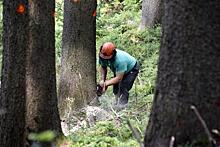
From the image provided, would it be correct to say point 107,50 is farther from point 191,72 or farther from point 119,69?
point 191,72

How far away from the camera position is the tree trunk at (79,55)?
9.14 m

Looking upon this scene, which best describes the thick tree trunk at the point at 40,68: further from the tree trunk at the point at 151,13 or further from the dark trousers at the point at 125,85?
the tree trunk at the point at 151,13

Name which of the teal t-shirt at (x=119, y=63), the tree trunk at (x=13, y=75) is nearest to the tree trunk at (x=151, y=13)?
the teal t-shirt at (x=119, y=63)

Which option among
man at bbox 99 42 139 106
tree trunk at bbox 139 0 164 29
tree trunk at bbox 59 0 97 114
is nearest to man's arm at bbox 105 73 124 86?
man at bbox 99 42 139 106

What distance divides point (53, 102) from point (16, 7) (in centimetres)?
132

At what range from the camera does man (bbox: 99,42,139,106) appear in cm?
917

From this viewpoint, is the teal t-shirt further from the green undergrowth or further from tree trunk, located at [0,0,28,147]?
tree trunk, located at [0,0,28,147]

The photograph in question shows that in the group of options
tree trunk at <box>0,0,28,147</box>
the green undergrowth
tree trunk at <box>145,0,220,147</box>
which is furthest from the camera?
the green undergrowth

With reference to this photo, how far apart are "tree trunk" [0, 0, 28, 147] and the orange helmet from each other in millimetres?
3335

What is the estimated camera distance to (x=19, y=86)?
5887 mm

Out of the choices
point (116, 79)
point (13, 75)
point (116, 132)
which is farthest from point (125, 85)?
point (13, 75)

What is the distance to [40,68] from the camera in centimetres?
614

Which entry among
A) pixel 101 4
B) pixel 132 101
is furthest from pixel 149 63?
pixel 101 4

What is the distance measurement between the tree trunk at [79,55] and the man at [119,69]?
0.26 meters
